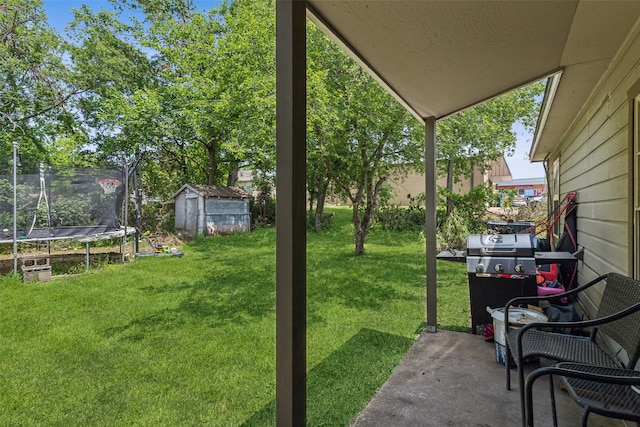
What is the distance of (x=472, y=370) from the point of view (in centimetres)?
243

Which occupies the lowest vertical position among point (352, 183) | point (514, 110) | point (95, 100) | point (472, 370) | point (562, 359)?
point (472, 370)

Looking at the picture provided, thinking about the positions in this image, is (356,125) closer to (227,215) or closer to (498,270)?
(498,270)

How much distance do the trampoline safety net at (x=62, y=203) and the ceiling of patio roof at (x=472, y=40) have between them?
268 inches

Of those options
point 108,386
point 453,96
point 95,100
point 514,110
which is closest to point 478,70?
point 453,96

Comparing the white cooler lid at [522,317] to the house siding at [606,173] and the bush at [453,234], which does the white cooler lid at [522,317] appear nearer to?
the house siding at [606,173]

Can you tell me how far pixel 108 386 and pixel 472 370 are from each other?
2672 millimetres

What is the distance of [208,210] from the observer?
11.5 metres

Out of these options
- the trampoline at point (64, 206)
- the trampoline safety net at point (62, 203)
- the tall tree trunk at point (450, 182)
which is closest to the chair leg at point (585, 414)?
the trampoline at point (64, 206)

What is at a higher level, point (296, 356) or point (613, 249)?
point (613, 249)

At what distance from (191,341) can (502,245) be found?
307 centimetres

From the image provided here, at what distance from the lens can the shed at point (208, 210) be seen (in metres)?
11.3

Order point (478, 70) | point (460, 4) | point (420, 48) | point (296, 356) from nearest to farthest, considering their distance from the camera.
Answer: point (296, 356) < point (460, 4) < point (420, 48) < point (478, 70)

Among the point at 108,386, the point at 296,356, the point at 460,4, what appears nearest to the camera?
the point at 296,356

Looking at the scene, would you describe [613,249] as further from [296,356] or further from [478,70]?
[296,356]
